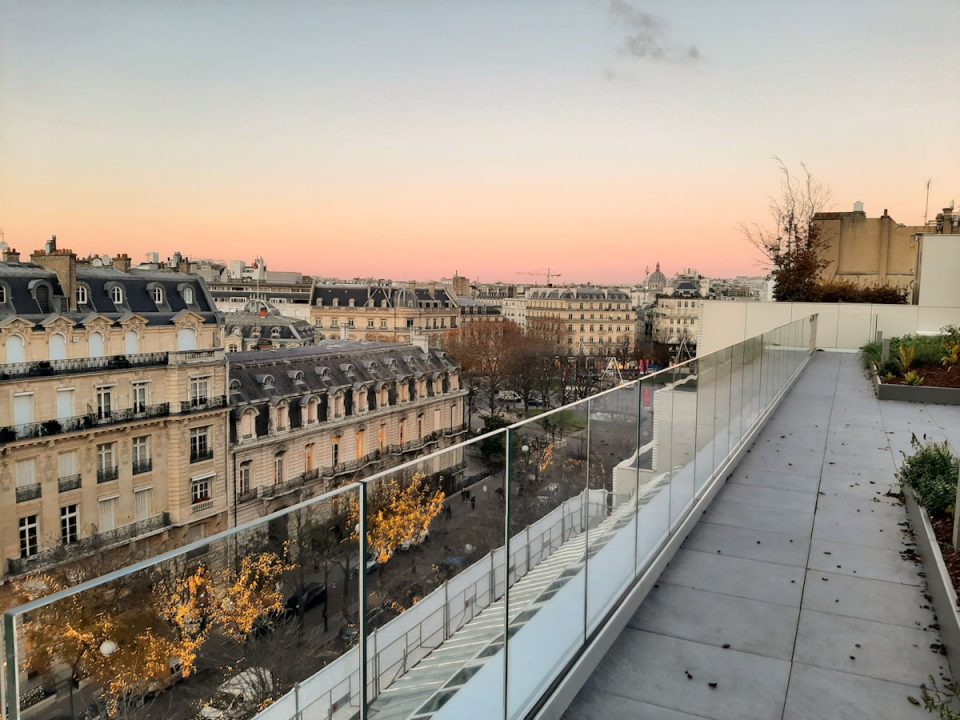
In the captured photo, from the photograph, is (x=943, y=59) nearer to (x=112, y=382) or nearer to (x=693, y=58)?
(x=693, y=58)

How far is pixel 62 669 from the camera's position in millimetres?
1328

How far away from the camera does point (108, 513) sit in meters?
35.1

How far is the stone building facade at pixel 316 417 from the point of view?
3797 centimetres

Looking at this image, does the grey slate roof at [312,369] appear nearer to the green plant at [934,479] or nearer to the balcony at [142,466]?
the balcony at [142,466]

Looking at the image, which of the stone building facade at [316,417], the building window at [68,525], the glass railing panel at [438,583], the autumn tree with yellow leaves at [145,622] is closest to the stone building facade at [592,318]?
the stone building facade at [316,417]

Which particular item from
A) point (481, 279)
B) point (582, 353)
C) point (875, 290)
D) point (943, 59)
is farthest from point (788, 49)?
point (481, 279)

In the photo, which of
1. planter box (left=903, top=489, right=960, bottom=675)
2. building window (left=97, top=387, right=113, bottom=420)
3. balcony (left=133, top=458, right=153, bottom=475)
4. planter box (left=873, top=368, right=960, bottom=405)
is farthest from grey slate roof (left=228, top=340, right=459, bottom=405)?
planter box (left=903, top=489, right=960, bottom=675)

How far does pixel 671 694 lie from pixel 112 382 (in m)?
36.2

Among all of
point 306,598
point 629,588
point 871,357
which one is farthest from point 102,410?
point 306,598

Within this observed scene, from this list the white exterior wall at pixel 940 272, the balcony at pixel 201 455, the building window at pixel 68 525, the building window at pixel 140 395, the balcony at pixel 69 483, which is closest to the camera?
the white exterior wall at pixel 940 272

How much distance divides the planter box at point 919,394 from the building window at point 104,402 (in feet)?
109

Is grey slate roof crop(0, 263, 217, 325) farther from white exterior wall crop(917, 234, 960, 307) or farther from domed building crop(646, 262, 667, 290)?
domed building crop(646, 262, 667, 290)

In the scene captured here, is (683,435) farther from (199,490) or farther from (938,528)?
(199,490)

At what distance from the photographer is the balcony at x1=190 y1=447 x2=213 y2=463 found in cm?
3722
